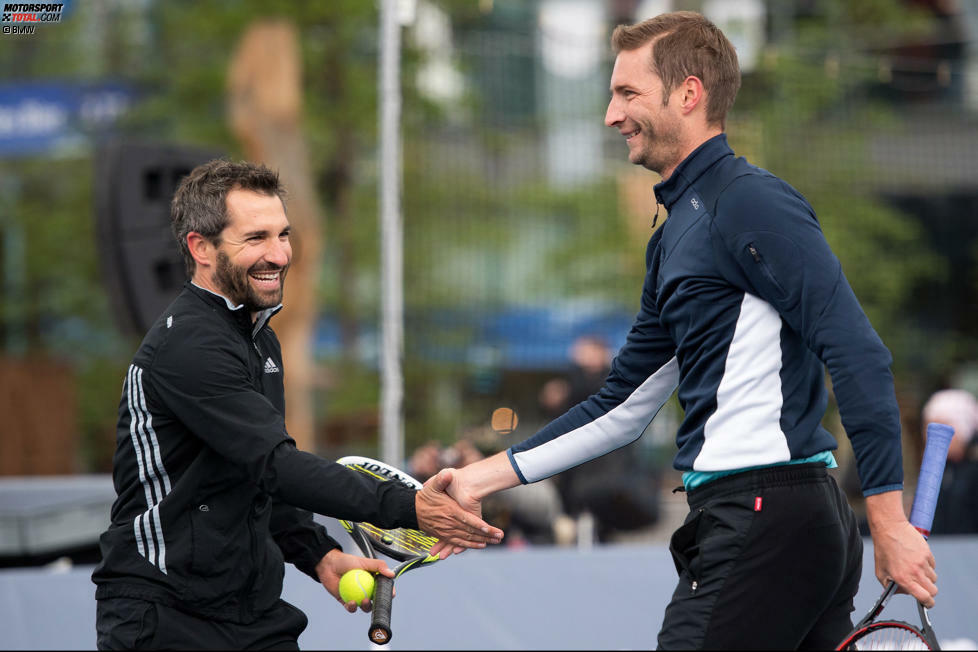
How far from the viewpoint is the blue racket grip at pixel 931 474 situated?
3062 mm

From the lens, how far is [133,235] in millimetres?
7066

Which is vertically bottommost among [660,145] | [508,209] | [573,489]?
[573,489]

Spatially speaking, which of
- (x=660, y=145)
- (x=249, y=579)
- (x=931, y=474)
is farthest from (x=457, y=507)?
(x=931, y=474)

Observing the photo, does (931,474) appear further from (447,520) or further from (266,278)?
(266,278)

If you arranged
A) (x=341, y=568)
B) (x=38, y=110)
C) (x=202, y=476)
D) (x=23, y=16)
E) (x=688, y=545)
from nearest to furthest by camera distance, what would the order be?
1. (x=688, y=545)
2. (x=202, y=476)
3. (x=341, y=568)
4. (x=23, y=16)
5. (x=38, y=110)

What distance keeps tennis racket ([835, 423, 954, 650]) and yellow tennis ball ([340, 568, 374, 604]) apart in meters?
1.38

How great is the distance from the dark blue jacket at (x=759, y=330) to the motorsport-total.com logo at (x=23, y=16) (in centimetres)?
572

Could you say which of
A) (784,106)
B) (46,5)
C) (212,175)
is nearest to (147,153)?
(46,5)

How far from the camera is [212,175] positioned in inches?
135

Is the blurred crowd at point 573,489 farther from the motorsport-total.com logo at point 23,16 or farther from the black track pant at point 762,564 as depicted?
the black track pant at point 762,564

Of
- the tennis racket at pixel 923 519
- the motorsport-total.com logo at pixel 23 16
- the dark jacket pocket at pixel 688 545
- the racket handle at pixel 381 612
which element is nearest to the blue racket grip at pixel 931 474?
the tennis racket at pixel 923 519

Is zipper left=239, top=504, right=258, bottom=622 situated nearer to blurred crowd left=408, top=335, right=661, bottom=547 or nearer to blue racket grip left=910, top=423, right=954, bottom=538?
blue racket grip left=910, top=423, right=954, bottom=538

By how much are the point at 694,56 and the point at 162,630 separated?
2.00 m

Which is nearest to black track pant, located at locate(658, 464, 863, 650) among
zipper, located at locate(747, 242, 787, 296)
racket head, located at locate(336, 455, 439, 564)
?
zipper, located at locate(747, 242, 787, 296)
